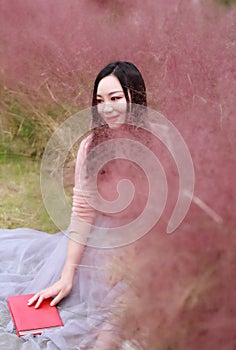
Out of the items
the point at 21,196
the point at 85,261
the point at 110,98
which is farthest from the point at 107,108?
the point at 21,196

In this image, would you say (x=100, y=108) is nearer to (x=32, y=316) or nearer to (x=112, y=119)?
(x=112, y=119)

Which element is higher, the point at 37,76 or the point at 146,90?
the point at 37,76

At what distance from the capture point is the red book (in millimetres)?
1391

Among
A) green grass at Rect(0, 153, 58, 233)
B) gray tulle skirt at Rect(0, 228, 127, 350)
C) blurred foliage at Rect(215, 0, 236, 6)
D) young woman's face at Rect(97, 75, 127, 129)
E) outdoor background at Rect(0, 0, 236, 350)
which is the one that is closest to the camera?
outdoor background at Rect(0, 0, 236, 350)

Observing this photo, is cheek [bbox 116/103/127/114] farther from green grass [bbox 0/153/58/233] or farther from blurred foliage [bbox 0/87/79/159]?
blurred foliage [bbox 0/87/79/159]

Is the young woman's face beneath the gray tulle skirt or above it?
above

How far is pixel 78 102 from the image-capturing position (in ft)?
7.10

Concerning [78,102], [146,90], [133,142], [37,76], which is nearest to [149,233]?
[133,142]

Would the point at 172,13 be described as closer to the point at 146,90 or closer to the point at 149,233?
the point at 146,90

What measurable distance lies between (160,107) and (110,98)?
0.80 feet

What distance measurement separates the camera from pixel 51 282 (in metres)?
1.55

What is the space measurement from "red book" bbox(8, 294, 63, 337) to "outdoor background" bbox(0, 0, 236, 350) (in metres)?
0.53

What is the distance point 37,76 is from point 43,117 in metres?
0.17

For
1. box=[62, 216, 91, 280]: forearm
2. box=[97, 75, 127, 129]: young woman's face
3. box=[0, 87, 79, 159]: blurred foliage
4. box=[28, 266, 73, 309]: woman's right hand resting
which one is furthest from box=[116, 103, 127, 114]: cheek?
box=[0, 87, 79, 159]: blurred foliage
